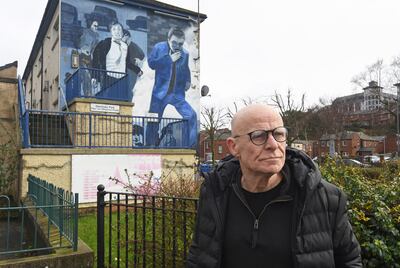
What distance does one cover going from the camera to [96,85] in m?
15.9

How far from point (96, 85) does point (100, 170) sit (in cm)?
674

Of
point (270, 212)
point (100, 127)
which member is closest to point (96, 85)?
point (100, 127)

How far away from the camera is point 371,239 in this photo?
294 cm

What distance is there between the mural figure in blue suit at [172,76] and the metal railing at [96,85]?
122 inches

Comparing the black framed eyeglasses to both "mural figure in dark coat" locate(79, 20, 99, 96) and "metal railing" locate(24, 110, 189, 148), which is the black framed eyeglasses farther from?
"mural figure in dark coat" locate(79, 20, 99, 96)

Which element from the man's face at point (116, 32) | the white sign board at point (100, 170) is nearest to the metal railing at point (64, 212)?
the white sign board at point (100, 170)

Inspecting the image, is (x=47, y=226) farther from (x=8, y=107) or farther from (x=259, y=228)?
(x=8, y=107)

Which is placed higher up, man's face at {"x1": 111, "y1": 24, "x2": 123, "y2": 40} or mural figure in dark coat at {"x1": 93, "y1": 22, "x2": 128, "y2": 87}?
man's face at {"x1": 111, "y1": 24, "x2": 123, "y2": 40}

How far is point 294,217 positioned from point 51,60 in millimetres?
19410

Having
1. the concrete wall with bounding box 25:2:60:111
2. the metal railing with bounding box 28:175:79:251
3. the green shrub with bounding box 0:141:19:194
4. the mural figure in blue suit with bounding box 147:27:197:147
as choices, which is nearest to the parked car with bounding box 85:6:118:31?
the concrete wall with bounding box 25:2:60:111

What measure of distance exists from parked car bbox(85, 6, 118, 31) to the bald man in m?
17.4

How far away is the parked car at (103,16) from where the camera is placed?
17.5 m

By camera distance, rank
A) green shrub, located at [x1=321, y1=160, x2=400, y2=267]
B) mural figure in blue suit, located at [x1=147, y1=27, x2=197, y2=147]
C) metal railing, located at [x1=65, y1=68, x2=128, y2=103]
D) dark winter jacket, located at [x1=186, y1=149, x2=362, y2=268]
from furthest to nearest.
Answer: mural figure in blue suit, located at [x1=147, y1=27, x2=197, y2=147], metal railing, located at [x1=65, y1=68, x2=128, y2=103], green shrub, located at [x1=321, y1=160, x2=400, y2=267], dark winter jacket, located at [x1=186, y1=149, x2=362, y2=268]

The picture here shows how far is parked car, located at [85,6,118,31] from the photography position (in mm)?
17475
